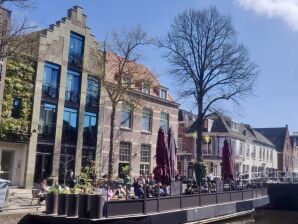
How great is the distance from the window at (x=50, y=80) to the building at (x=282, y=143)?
52.3m

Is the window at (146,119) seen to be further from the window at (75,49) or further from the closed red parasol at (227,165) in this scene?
the closed red parasol at (227,165)

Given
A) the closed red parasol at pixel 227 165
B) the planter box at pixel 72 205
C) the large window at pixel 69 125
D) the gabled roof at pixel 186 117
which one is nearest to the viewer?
the planter box at pixel 72 205

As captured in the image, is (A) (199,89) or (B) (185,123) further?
(B) (185,123)

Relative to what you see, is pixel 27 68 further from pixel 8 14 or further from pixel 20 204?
pixel 20 204

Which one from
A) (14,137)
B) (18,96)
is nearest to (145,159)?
(14,137)

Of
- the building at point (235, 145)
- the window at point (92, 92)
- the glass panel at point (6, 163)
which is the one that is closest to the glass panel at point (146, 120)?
the window at point (92, 92)

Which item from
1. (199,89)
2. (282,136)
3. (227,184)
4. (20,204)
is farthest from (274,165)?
(20,204)

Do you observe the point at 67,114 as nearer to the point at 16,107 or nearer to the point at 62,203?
the point at 16,107

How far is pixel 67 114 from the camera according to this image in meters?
28.0

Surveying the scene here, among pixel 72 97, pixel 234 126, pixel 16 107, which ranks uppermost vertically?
pixel 234 126

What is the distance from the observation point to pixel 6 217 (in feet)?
45.3

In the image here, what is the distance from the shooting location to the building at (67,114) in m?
25.0

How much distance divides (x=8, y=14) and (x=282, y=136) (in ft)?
193

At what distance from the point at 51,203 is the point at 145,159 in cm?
2039
